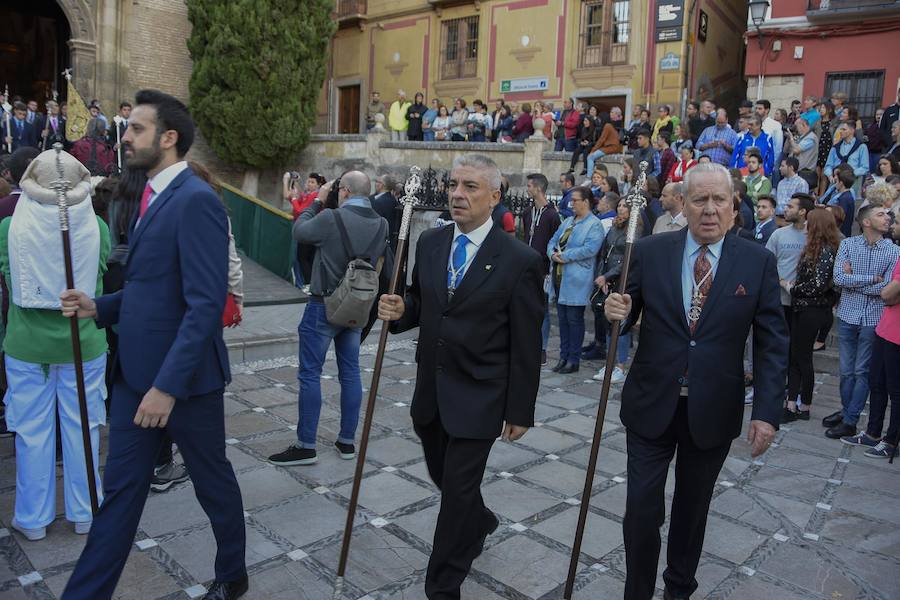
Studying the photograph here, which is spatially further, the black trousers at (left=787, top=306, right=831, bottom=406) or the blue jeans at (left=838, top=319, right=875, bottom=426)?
the black trousers at (left=787, top=306, right=831, bottom=406)

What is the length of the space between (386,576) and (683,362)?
5.70 ft

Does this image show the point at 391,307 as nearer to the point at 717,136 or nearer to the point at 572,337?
the point at 572,337

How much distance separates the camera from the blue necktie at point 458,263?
3354 mm

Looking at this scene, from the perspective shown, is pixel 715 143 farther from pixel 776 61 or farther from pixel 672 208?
pixel 776 61

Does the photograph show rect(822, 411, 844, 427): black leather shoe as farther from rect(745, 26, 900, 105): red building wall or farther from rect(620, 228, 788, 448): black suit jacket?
rect(745, 26, 900, 105): red building wall

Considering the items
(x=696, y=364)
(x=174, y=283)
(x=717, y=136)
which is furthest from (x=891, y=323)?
(x=717, y=136)

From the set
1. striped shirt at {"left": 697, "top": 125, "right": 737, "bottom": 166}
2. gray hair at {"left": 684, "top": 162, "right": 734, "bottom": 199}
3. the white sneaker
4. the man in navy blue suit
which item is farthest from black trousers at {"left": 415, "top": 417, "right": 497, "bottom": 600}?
striped shirt at {"left": 697, "top": 125, "right": 737, "bottom": 166}

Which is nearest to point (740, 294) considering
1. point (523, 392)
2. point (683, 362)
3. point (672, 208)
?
point (683, 362)

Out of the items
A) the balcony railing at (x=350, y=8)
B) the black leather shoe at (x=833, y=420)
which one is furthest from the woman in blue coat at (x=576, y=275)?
the balcony railing at (x=350, y=8)

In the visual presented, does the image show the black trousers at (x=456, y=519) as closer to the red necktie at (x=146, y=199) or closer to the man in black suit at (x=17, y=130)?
the red necktie at (x=146, y=199)

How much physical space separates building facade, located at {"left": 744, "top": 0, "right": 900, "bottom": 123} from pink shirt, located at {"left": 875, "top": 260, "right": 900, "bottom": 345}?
1409 centimetres

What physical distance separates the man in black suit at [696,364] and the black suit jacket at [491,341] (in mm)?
384

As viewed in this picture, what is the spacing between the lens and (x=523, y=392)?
3.26 metres

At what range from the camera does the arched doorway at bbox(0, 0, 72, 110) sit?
78.1ft
